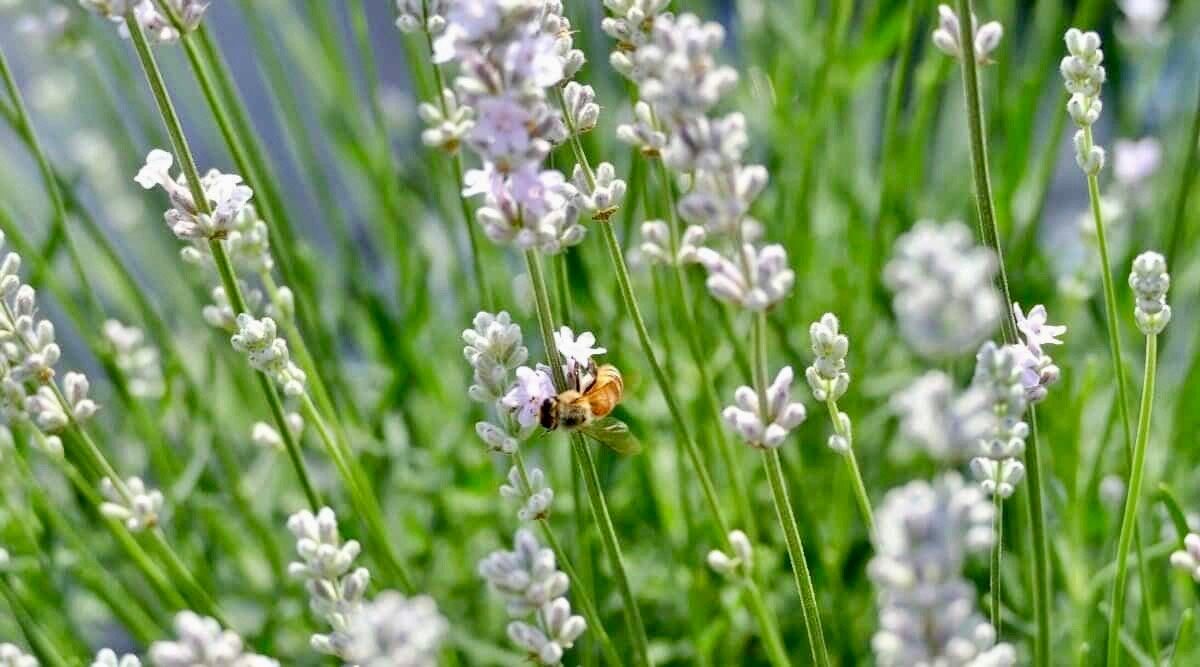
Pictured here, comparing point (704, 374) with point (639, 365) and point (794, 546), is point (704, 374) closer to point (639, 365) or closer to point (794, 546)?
point (794, 546)

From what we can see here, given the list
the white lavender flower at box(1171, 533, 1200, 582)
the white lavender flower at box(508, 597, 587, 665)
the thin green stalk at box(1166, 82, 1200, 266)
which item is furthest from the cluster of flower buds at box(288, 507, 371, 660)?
the thin green stalk at box(1166, 82, 1200, 266)

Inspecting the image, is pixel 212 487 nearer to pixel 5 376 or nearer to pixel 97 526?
pixel 97 526

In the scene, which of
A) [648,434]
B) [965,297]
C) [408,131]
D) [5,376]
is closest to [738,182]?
[965,297]

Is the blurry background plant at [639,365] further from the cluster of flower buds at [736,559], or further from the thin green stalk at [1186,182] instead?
the cluster of flower buds at [736,559]

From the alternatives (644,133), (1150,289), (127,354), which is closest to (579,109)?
(644,133)

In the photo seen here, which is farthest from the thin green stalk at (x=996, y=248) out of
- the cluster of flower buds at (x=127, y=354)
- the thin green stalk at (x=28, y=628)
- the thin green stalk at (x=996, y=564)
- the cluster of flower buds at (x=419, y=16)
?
the cluster of flower buds at (x=127, y=354)

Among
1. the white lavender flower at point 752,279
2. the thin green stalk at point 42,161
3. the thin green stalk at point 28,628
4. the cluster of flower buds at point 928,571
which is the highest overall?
the thin green stalk at point 42,161
